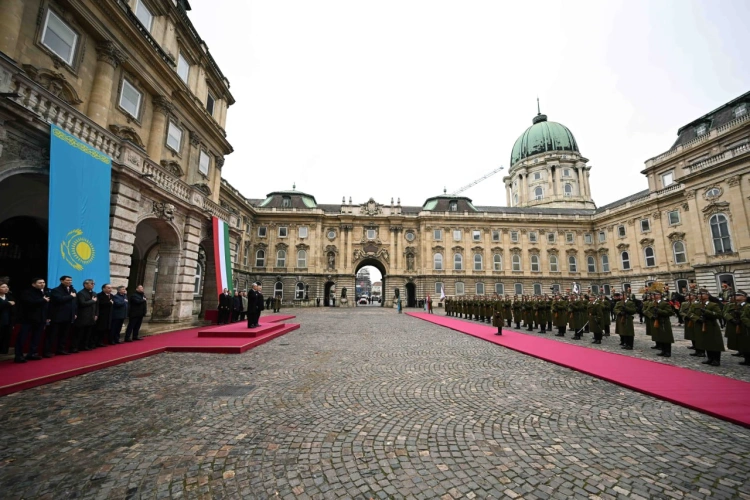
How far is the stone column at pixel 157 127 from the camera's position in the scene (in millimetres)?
14102

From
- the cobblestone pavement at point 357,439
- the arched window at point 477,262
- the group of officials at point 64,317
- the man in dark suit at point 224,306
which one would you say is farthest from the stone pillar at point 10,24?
the arched window at point 477,262

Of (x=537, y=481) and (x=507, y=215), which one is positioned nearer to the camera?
(x=537, y=481)

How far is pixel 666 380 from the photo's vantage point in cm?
579

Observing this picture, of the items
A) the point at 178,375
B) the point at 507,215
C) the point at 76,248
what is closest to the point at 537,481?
the point at 178,375

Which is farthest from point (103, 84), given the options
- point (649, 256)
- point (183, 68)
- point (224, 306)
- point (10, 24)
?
point (649, 256)

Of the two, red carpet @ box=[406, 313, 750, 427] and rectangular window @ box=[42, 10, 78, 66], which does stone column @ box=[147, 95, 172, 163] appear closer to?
rectangular window @ box=[42, 10, 78, 66]

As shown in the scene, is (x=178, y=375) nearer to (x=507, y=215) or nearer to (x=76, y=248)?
(x=76, y=248)

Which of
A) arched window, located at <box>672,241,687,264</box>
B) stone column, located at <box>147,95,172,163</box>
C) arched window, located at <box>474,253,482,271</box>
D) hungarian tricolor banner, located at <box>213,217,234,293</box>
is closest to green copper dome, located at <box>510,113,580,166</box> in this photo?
arched window, located at <box>474,253,482,271</box>

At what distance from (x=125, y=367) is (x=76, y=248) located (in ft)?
13.0

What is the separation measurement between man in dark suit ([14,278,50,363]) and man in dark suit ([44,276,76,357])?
33cm

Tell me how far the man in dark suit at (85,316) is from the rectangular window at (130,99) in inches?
364

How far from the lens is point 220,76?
20062 millimetres

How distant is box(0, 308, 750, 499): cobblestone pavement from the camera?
258 cm

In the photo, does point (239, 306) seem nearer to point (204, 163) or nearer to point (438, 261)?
point (204, 163)
